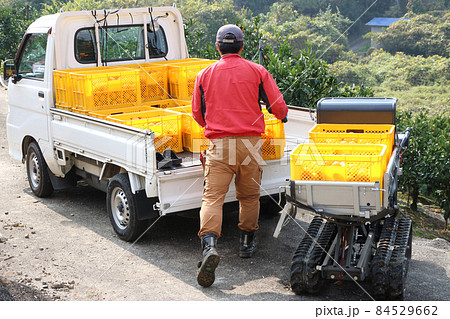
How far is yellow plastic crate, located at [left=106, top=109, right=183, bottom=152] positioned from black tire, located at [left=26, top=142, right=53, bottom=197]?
1723 millimetres

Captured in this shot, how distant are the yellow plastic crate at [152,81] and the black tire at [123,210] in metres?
1.76

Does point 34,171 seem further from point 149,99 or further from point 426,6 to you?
point 426,6

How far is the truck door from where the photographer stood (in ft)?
27.5

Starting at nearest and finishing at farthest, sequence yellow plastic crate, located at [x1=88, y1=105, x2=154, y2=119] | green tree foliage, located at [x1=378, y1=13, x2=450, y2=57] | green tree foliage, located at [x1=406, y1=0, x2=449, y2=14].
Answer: yellow plastic crate, located at [x1=88, y1=105, x2=154, y2=119] < green tree foliage, located at [x1=378, y1=13, x2=450, y2=57] < green tree foliage, located at [x1=406, y1=0, x2=449, y2=14]

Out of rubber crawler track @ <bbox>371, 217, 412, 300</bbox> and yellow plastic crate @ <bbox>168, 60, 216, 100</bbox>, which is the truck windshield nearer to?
yellow plastic crate @ <bbox>168, 60, 216, 100</bbox>

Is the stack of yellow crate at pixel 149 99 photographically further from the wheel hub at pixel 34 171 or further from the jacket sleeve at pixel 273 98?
the wheel hub at pixel 34 171

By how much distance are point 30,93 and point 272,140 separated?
3.47 m

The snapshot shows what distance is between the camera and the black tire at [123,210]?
6.91 meters

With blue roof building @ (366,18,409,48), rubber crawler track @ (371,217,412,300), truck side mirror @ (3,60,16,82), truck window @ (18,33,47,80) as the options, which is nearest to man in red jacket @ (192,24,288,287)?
rubber crawler track @ (371,217,412,300)

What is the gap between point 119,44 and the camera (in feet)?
29.1

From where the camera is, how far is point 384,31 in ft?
109

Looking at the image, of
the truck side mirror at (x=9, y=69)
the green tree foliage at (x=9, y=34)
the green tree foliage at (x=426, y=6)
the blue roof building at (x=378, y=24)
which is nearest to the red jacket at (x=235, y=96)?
the truck side mirror at (x=9, y=69)

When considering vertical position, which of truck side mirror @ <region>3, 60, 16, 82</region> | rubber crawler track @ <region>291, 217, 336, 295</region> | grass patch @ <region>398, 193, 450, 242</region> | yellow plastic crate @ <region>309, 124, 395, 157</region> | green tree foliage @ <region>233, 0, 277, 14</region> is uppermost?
green tree foliage @ <region>233, 0, 277, 14</region>

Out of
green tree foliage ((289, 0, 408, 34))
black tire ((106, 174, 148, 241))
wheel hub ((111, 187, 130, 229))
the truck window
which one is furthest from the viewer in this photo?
green tree foliage ((289, 0, 408, 34))
